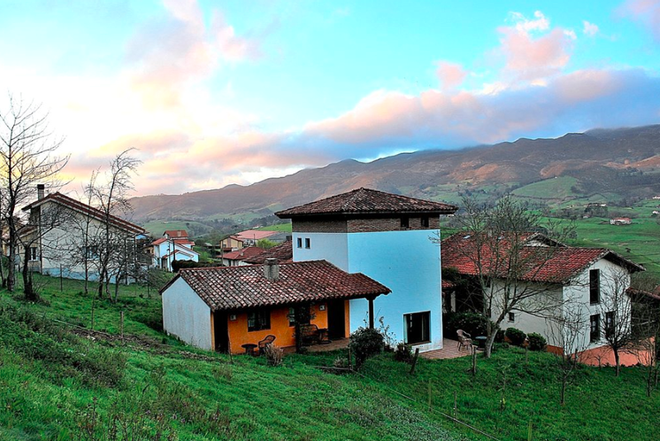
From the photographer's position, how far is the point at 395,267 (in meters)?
19.4

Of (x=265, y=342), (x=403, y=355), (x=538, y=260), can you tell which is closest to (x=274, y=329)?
(x=265, y=342)

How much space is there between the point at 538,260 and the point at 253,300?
14.2 m

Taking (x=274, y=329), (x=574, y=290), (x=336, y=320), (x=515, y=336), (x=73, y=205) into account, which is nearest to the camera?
(x=274, y=329)

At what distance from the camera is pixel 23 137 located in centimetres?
1725

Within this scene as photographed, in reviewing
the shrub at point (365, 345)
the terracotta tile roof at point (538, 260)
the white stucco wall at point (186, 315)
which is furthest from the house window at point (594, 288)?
the white stucco wall at point (186, 315)

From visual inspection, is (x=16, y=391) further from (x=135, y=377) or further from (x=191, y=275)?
(x=191, y=275)

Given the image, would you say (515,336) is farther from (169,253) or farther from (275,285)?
(169,253)

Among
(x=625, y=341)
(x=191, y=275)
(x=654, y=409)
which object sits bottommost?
(x=654, y=409)

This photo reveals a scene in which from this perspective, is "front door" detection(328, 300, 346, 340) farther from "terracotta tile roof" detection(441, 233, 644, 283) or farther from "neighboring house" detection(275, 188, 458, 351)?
"terracotta tile roof" detection(441, 233, 644, 283)

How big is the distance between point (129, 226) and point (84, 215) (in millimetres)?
4303

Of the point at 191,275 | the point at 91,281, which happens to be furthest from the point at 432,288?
the point at 91,281

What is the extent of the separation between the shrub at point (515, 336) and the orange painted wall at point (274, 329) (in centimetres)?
1083

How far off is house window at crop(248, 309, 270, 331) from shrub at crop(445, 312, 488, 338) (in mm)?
11232

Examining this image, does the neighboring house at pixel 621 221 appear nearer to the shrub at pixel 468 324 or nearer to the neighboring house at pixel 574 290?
the neighboring house at pixel 574 290
